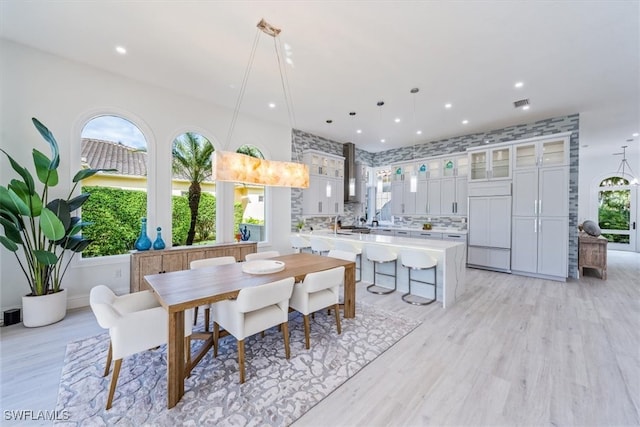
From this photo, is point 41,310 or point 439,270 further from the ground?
point 439,270

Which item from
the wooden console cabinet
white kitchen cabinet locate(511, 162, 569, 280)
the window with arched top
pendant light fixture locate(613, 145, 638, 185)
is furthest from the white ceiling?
the window with arched top

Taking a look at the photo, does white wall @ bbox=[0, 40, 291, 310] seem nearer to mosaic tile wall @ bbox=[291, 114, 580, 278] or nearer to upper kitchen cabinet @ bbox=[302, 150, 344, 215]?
mosaic tile wall @ bbox=[291, 114, 580, 278]

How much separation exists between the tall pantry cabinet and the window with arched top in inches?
259

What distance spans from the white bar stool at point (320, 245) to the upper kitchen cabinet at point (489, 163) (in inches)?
155

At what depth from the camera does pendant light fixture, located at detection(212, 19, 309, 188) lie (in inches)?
114

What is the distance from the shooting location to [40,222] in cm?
280

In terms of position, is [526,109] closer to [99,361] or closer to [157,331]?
[157,331]

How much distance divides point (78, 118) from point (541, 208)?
8.25 meters

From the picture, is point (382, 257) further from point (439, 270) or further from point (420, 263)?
point (439, 270)

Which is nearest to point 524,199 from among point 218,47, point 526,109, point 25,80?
point 526,109

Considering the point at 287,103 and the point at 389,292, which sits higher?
the point at 287,103

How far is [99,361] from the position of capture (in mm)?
2359

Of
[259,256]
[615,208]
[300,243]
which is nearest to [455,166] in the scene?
[300,243]

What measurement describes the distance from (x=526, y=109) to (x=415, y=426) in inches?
226
